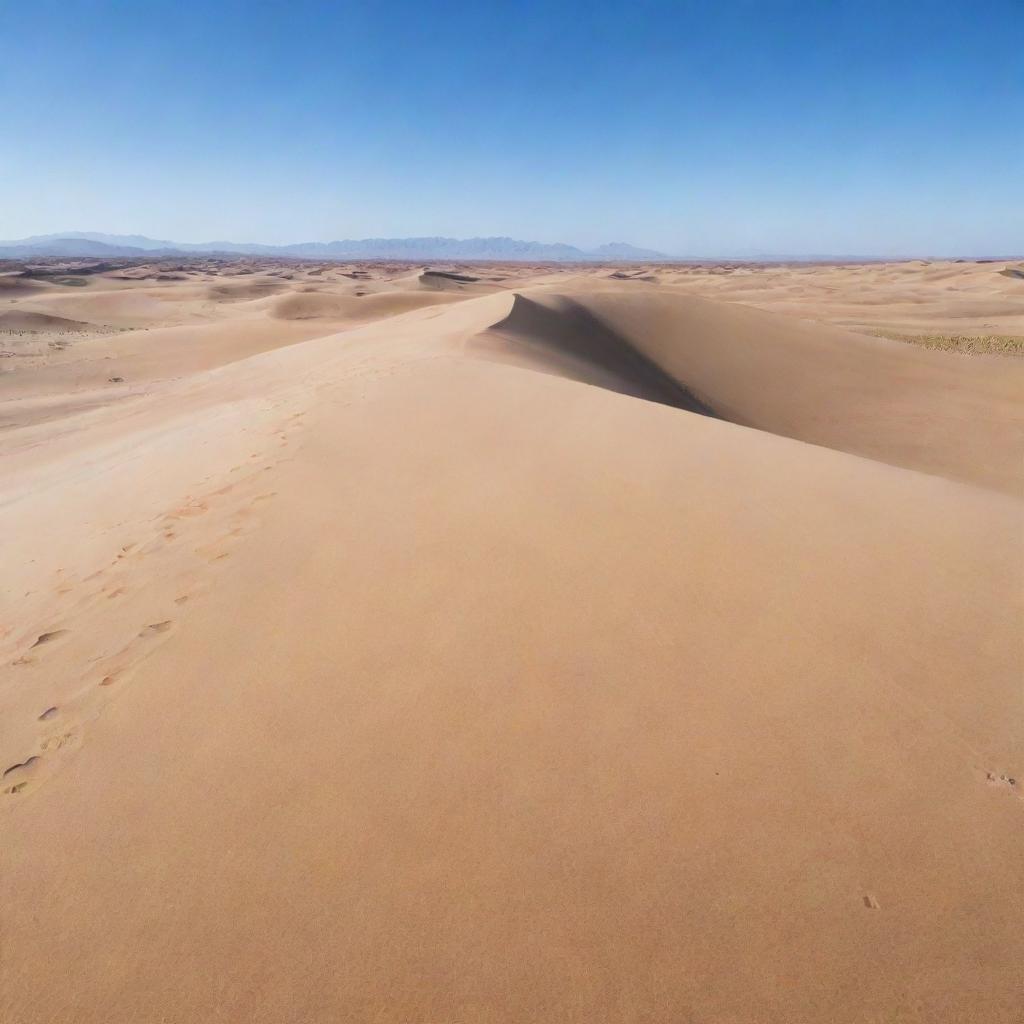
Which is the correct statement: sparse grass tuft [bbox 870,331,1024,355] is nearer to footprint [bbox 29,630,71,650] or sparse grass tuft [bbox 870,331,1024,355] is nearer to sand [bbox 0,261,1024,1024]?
sand [bbox 0,261,1024,1024]

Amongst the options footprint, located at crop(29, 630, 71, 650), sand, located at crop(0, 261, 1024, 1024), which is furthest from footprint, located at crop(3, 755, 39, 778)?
footprint, located at crop(29, 630, 71, 650)

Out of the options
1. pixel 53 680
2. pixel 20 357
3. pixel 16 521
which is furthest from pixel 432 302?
pixel 53 680

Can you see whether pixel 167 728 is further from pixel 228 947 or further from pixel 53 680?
pixel 228 947

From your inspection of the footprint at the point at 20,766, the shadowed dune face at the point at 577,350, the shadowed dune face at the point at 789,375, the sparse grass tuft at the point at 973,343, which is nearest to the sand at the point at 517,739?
the footprint at the point at 20,766

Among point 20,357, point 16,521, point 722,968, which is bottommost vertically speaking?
point 20,357

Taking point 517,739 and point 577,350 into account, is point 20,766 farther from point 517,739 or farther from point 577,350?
point 577,350

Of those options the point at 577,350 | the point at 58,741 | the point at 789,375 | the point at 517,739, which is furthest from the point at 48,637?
the point at 789,375

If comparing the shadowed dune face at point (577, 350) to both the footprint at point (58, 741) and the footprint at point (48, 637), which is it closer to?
the footprint at point (48, 637)
